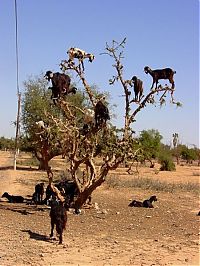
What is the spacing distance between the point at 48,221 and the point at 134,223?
7.65 ft

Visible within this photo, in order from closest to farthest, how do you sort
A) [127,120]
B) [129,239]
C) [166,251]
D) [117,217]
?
[166,251] → [129,239] → [117,217] → [127,120]

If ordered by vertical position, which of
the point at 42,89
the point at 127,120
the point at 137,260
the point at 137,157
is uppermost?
the point at 42,89

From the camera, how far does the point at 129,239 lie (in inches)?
395

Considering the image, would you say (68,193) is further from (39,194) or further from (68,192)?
(39,194)

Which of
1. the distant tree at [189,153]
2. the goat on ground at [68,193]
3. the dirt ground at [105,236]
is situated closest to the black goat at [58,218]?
the dirt ground at [105,236]

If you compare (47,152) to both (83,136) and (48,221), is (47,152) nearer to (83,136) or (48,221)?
(83,136)

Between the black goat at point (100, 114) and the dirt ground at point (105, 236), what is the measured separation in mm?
2737

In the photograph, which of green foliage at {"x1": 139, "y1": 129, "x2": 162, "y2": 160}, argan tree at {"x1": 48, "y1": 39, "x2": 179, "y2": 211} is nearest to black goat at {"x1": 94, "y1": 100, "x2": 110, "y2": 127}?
argan tree at {"x1": 48, "y1": 39, "x2": 179, "y2": 211}

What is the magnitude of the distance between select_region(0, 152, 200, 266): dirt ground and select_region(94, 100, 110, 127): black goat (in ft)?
8.98

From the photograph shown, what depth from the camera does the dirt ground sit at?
827 centimetres

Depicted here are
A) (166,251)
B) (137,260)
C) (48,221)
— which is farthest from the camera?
(48,221)

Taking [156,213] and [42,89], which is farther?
[42,89]

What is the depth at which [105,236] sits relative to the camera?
1022 centimetres

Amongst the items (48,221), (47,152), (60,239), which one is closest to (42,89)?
(47,152)
